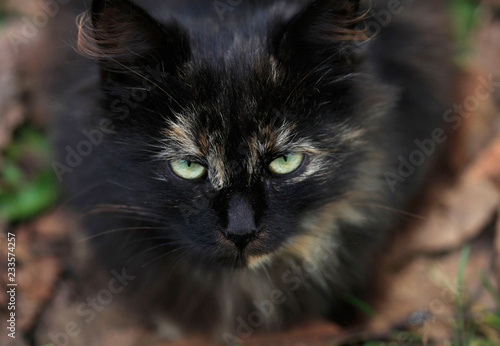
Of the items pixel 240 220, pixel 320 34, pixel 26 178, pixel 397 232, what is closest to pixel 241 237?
pixel 240 220

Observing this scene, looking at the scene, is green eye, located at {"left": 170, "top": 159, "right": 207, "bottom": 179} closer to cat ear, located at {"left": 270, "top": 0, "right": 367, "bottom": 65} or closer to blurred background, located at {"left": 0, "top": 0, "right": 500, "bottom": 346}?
cat ear, located at {"left": 270, "top": 0, "right": 367, "bottom": 65}

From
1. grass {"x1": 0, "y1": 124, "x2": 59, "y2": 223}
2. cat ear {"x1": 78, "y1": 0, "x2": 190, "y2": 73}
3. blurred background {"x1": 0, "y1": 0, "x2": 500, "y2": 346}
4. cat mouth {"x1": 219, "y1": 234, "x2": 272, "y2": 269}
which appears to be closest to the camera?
cat ear {"x1": 78, "y1": 0, "x2": 190, "y2": 73}

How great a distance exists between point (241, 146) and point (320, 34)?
427 millimetres

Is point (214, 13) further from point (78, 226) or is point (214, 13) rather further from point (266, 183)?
point (78, 226)

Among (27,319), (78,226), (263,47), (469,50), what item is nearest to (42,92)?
(78,226)

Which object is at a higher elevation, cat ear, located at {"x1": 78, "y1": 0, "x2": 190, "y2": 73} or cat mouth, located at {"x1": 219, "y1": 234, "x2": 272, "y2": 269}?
cat ear, located at {"x1": 78, "y1": 0, "x2": 190, "y2": 73}

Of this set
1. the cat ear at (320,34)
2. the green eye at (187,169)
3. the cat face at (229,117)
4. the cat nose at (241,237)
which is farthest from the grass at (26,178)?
the cat ear at (320,34)

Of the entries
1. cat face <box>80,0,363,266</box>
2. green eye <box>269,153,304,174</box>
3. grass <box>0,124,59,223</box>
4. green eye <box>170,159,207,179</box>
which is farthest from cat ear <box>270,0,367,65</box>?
grass <box>0,124,59,223</box>

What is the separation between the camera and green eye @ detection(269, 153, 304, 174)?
1.73 m

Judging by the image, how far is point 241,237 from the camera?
1681mm

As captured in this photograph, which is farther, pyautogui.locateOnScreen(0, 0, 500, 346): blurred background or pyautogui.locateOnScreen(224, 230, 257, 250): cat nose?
pyautogui.locateOnScreen(0, 0, 500, 346): blurred background

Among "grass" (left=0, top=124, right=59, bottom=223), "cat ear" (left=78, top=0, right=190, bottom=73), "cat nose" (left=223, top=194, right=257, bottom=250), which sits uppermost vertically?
"grass" (left=0, top=124, right=59, bottom=223)

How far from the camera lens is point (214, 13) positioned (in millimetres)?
1976

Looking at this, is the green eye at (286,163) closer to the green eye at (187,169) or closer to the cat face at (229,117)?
the cat face at (229,117)
